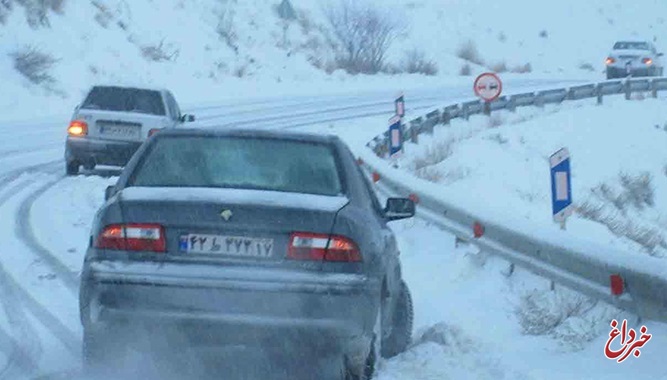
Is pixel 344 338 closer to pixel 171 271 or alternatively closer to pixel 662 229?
pixel 171 271

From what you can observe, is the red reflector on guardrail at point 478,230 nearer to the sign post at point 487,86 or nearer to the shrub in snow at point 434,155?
the shrub in snow at point 434,155

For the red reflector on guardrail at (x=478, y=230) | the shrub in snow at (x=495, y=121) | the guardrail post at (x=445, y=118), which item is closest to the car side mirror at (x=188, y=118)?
the red reflector on guardrail at (x=478, y=230)

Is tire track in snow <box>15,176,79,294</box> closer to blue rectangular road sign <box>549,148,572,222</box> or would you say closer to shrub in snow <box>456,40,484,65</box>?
blue rectangular road sign <box>549,148,572,222</box>

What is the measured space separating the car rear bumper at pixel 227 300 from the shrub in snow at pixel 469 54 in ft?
196

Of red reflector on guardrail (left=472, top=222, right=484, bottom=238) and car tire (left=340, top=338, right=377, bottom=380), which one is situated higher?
Result: car tire (left=340, top=338, right=377, bottom=380)

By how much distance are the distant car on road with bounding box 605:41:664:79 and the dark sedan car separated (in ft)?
141

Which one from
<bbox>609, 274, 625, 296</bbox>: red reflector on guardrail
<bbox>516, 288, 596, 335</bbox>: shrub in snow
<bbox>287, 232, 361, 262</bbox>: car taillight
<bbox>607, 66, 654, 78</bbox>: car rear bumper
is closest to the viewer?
<bbox>287, 232, 361, 262</bbox>: car taillight

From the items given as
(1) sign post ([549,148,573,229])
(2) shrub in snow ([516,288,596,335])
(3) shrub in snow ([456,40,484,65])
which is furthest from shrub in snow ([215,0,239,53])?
(2) shrub in snow ([516,288,596,335])

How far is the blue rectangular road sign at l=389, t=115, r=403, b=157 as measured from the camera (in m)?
23.1

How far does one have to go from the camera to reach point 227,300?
7156 millimetres

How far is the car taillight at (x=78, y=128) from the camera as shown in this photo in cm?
1983

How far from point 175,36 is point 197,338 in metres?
40.7

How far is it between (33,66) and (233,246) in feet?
94.1

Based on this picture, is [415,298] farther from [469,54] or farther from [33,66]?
[469,54]
